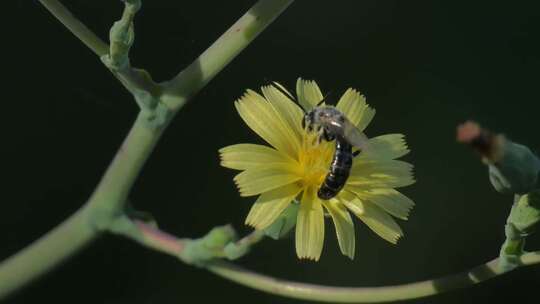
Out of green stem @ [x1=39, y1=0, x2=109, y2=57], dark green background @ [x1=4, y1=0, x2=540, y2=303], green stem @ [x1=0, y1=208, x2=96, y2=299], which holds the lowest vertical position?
dark green background @ [x1=4, y1=0, x2=540, y2=303]

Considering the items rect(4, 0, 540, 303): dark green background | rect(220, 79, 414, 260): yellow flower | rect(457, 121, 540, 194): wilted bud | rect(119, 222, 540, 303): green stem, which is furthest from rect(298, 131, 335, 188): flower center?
rect(4, 0, 540, 303): dark green background

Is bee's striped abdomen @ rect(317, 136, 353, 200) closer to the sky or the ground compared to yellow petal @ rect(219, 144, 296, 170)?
closer to the ground

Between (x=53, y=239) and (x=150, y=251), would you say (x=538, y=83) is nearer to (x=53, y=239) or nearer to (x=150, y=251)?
(x=150, y=251)

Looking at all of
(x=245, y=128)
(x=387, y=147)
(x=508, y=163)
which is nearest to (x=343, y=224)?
(x=387, y=147)

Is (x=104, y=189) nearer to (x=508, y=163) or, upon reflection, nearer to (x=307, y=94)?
(x=307, y=94)

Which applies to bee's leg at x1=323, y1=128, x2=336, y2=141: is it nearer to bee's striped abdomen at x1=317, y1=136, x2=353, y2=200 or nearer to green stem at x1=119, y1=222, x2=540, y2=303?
bee's striped abdomen at x1=317, y1=136, x2=353, y2=200

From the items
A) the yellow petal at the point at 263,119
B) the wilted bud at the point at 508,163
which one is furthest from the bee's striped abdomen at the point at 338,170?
the wilted bud at the point at 508,163

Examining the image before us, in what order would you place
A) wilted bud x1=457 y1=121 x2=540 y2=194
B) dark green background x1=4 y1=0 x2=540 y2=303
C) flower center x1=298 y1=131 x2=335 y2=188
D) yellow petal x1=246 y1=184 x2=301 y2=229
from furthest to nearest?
dark green background x1=4 y1=0 x2=540 y2=303, flower center x1=298 y1=131 x2=335 y2=188, yellow petal x1=246 y1=184 x2=301 y2=229, wilted bud x1=457 y1=121 x2=540 y2=194
